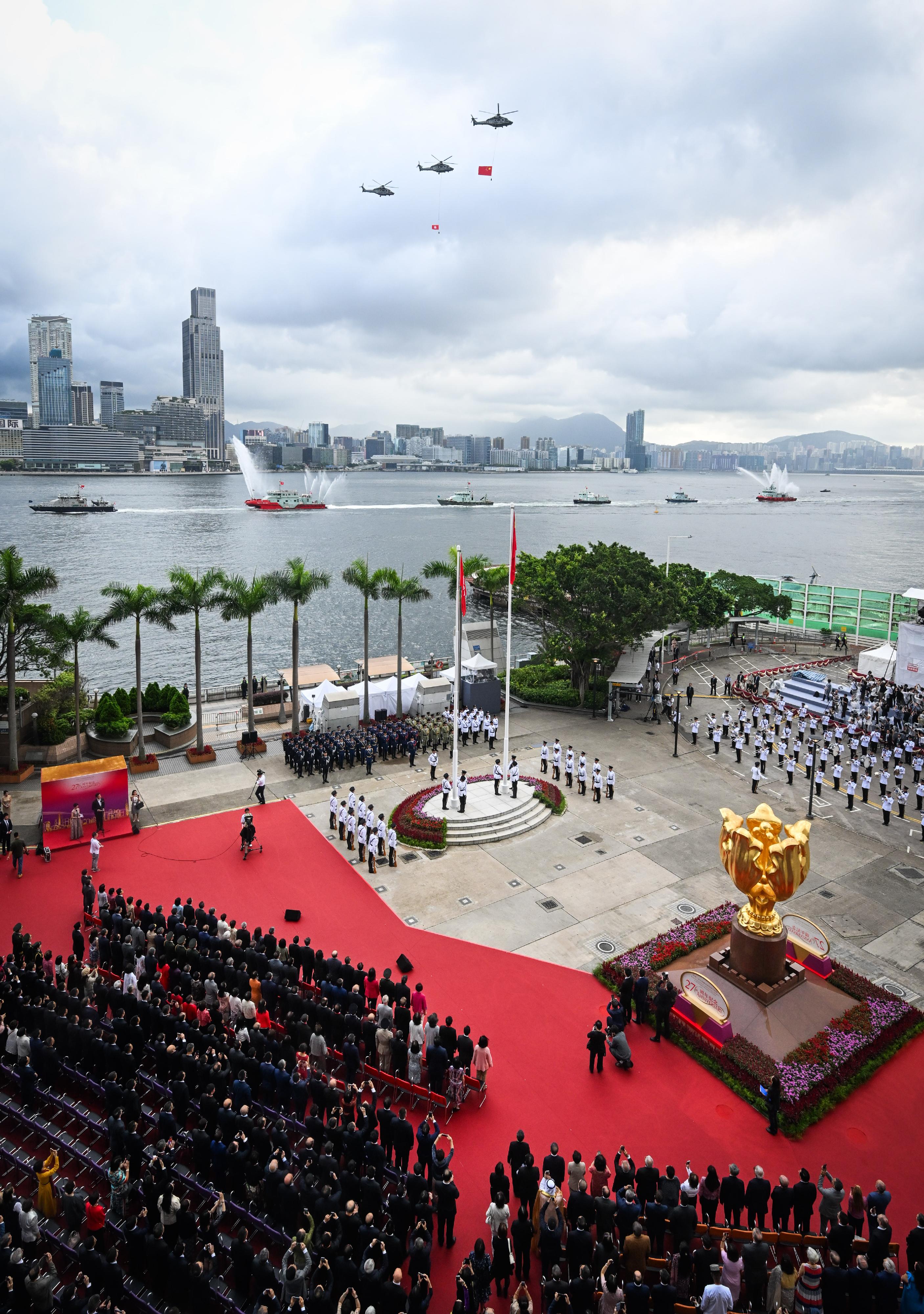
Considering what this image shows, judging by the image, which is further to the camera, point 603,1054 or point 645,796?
point 645,796

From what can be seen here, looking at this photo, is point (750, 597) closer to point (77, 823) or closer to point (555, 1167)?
point (77, 823)

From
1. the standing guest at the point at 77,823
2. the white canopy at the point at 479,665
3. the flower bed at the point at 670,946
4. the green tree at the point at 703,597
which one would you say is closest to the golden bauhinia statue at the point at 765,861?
the flower bed at the point at 670,946

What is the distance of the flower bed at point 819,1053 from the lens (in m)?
12.7

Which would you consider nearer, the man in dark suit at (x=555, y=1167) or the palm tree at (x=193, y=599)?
the man in dark suit at (x=555, y=1167)

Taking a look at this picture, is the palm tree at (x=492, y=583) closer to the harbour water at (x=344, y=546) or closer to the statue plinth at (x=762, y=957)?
the harbour water at (x=344, y=546)

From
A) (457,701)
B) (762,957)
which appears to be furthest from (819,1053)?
(457,701)

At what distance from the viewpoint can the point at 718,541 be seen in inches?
5281

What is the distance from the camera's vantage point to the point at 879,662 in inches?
1597

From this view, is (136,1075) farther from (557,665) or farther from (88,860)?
(557,665)

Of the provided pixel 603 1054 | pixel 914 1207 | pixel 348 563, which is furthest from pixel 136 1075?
pixel 348 563

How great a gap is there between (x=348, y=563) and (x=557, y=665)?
53150 mm

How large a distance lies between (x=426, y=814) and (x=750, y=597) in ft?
112

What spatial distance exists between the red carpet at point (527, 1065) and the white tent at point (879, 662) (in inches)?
1179

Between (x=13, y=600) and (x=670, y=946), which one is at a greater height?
(x=13, y=600)
